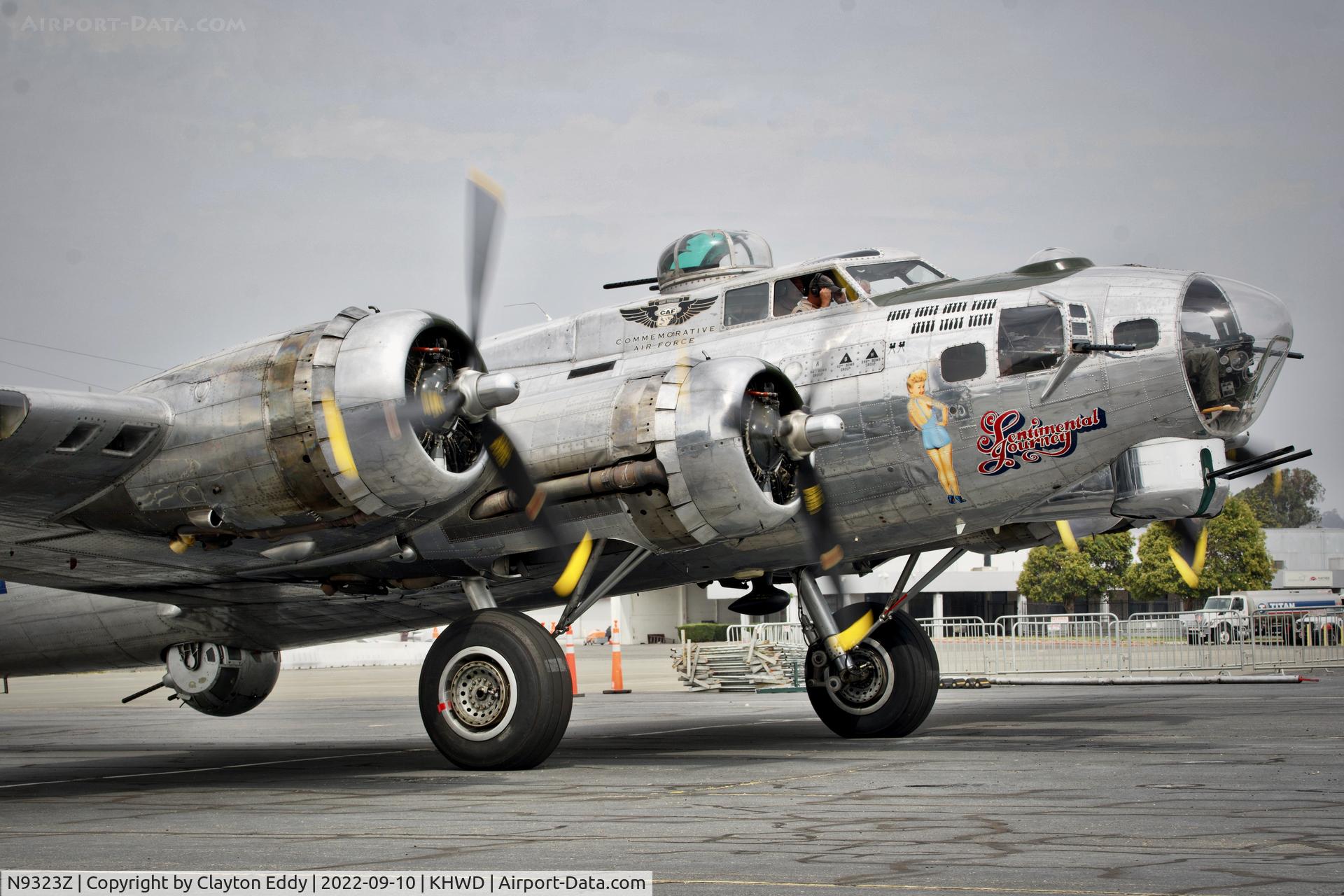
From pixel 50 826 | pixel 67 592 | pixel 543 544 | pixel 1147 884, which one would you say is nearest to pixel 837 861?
pixel 1147 884

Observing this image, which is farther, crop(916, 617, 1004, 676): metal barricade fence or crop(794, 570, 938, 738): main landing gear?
crop(916, 617, 1004, 676): metal barricade fence

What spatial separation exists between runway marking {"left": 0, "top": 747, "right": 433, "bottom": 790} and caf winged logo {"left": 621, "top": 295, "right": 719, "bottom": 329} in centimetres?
579

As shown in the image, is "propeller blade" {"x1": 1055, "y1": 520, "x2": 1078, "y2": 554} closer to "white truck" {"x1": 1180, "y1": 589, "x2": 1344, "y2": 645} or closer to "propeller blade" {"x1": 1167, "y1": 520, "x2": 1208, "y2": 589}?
"propeller blade" {"x1": 1167, "y1": 520, "x2": 1208, "y2": 589}

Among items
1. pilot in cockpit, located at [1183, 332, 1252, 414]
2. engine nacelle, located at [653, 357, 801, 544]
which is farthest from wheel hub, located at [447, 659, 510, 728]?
pilot in cockpit, located at [1183, 332, 1252, 414]

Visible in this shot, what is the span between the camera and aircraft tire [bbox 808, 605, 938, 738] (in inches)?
612

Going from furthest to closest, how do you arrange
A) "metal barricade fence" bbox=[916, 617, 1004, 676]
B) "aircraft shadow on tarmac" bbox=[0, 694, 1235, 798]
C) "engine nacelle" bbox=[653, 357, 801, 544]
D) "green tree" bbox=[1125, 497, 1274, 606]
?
"green tree" bbox=[1125, 497, 1274, 606], "metal barricade fence" bbox=[916, 617, 1004, 676], "aircraft shadow on tarmac" bbox=[0, 694, 1235, 798], "engine nacelle" bbox=[653, 357, 801, 544]

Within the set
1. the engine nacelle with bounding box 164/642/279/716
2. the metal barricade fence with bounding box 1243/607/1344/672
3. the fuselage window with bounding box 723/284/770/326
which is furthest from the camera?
the metal barricade fence with bounding box 1243/607/1344/672

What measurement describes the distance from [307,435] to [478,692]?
10.2ft

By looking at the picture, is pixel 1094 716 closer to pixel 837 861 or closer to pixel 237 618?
pixel 237 618

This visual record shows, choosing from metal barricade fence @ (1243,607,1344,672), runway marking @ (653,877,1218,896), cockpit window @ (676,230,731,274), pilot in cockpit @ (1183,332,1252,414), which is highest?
cockpit window @ (676,230,731,274)

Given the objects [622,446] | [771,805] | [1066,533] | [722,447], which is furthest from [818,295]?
[771,805]

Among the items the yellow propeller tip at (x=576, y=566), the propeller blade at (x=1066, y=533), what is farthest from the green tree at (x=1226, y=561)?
the yellow propeller tip at (x=576, y=566)

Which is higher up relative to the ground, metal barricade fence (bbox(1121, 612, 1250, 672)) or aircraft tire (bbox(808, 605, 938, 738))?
aircraft tire (bbox(808, 605, 938, 738))

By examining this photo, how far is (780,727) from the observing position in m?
18.2
